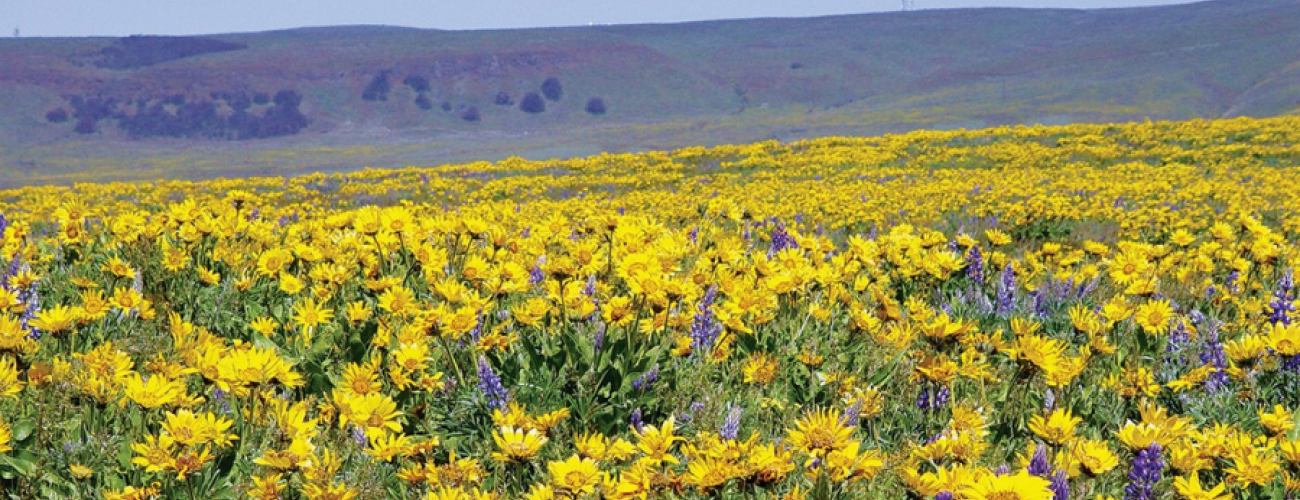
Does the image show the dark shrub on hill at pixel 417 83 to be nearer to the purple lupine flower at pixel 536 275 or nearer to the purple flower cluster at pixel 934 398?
the purple lupine flower at pixel 536 275

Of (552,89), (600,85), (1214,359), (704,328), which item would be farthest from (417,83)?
(1214,359)

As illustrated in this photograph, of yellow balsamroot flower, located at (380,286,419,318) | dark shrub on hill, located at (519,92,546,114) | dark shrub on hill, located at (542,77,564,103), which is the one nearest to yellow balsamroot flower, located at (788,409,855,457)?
yellow balsamroot flower, located at (380,286,419,318)

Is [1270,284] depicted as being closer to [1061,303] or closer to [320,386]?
[1061,303]

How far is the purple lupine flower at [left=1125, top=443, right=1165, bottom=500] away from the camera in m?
1.96

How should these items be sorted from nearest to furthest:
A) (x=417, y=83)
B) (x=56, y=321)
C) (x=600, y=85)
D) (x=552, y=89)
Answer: (x=56, y=321), (x=417, y=83), (x=552, y=89), (x=600, y=85)

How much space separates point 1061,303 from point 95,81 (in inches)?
5718

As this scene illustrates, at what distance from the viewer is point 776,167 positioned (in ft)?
62.8

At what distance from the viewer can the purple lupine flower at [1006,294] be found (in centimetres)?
394

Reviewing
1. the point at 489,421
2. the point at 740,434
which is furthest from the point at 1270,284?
the point at 489,421

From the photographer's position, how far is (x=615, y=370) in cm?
273

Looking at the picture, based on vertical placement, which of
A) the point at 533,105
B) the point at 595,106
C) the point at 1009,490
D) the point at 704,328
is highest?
the point at 1009,490

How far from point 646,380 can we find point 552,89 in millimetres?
134431

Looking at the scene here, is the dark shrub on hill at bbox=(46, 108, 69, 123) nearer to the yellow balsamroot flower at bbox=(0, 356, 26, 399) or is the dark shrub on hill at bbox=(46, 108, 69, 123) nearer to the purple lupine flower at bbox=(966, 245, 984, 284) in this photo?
the purple lupine flower at bbox=(966, 245, 984, 284)

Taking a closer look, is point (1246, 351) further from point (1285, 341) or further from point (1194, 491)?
point (1194, 491)
